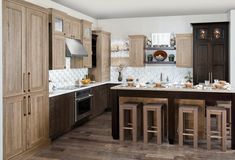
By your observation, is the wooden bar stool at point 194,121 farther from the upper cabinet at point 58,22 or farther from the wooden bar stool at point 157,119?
the upper cabinet at point 58,22

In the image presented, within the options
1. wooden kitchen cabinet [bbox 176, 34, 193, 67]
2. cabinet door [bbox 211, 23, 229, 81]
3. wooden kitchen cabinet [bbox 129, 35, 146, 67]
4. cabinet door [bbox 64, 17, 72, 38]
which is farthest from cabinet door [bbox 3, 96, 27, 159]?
cabinet door [bbox 211, 23, 229, 81]

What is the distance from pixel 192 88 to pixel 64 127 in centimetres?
271

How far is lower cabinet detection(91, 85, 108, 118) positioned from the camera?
7346 millimetres

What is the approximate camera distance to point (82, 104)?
6523mm

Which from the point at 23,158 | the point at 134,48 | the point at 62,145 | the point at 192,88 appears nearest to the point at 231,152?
the point at 192,88

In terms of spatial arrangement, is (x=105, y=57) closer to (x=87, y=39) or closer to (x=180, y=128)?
(x=87, y=39)

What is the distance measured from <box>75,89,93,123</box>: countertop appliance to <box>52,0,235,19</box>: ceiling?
2.16m

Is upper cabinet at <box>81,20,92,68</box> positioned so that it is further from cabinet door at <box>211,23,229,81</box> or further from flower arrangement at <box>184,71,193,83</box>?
cabinet door at <box>211,23,229,81</box>

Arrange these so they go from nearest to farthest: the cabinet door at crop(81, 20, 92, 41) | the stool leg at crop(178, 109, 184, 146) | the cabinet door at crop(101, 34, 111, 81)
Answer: the stool leg at crop(178, 109, 184, 146), the cabinet door at crop(81, 20, 92, 41), the cabinet door at crop(101, 34, 111, 81)

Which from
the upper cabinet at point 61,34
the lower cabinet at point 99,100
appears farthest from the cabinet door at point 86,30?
the lower cabinet at point 99,100

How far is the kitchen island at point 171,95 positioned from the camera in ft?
16.0

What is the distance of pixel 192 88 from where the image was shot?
5.14 metres

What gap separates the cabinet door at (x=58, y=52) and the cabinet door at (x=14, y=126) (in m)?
1.52

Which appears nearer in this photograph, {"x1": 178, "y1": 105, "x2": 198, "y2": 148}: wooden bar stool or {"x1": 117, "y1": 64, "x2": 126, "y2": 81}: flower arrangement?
{"x1": 178, "y1": 105, "x2": 198, "y2": 148}: wooden bar stool
